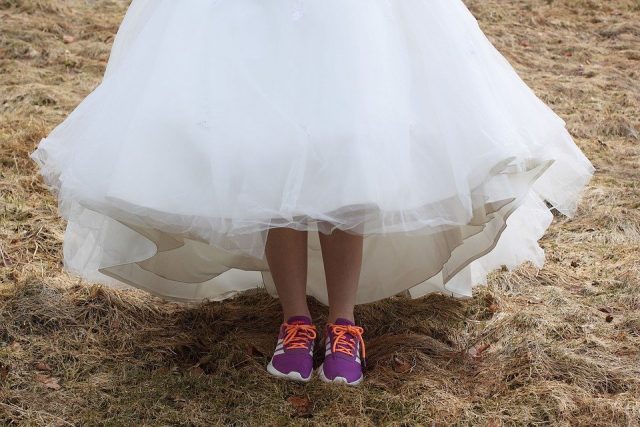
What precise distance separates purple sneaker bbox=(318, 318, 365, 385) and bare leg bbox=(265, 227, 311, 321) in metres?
0.12

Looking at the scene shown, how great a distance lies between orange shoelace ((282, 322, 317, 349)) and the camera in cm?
271

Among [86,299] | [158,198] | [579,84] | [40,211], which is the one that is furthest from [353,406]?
[579,84]

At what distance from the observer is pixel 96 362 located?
2.81m

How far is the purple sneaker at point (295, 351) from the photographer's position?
2.68 meters

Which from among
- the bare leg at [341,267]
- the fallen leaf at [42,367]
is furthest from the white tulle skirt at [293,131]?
the fallen leaf at [42,367]

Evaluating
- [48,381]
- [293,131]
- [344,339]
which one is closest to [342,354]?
[344,339]

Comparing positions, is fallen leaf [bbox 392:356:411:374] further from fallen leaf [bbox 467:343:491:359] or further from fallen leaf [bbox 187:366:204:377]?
fallen leaf [bbox 187:366:204:377]

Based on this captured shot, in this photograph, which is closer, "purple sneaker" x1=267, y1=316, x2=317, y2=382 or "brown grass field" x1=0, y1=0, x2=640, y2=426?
"brown grass field" x1=0, y1=0, x2=640, y2=426

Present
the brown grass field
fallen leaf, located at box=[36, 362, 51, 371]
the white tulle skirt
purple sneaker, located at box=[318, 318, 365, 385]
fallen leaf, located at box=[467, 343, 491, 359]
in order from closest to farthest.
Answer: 1. the white tulle skirt
2. the brown grass field
3. purple sneaker, located at box=[318, 318, 365, 385]
4. fallen leaf, located at box=[36, 362, 51, 371]
5. fallen leaf, located at box=[467, 343, 491, 359]

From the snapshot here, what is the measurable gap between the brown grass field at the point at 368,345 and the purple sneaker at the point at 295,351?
4cm

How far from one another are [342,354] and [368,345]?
279 mm

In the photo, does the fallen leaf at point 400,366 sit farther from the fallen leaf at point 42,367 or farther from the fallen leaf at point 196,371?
the fallen leaf at point 42,367

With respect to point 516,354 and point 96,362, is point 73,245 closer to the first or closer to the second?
point 96,362

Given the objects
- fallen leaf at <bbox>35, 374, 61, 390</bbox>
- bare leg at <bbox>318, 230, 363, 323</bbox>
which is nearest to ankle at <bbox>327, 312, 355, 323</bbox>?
bare leg at <bbox>318, 230, 363, 323</bbox>
